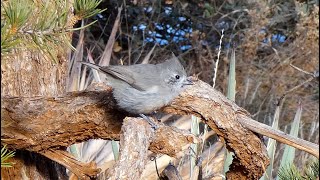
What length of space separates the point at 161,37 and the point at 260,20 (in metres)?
0.98

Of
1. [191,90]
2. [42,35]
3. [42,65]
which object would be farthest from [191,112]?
[42,35]

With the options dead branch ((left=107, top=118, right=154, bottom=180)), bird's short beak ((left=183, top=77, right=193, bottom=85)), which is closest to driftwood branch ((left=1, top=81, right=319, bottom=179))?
bird's short beak ((left=183, top=77, right=193, bottom=85))

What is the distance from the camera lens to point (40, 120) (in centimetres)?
212

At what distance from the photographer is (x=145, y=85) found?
2.16m

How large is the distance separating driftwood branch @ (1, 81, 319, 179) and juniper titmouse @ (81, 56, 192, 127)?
6 cm

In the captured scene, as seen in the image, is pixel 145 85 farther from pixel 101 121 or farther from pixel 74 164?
pixel 74 164

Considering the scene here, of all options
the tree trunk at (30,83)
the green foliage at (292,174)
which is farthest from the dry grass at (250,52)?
the green foliage at (292,174)

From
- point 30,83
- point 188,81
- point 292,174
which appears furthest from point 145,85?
point 292,174

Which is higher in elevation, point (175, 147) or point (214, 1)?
point (214, 1)

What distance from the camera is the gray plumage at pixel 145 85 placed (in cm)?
213

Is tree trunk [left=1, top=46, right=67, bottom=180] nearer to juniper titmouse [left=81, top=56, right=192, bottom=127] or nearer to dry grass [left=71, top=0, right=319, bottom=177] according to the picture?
juniper titmouse [left=81, top=56, right=192, bottom=127]

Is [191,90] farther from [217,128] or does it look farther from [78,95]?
[78,95]

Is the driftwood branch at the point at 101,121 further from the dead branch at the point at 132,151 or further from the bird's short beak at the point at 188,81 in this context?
the dead branch at the point at 132,151

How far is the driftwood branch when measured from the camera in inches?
82.7
